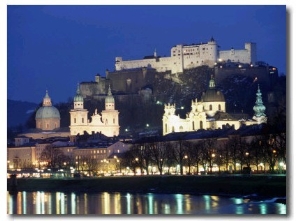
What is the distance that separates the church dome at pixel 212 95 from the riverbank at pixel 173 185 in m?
23.9

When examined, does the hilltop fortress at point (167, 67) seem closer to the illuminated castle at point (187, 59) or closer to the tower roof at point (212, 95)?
the illuminated castle at point (187, 59)

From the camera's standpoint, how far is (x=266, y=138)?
91.7 ft

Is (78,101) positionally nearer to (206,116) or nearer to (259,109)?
(206,116)

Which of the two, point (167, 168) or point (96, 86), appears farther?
point (96, 86)

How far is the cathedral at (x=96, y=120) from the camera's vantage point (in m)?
55.7

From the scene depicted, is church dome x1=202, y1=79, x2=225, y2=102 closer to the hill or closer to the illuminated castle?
the illuminated castle

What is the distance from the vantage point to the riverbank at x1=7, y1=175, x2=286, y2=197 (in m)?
22.6

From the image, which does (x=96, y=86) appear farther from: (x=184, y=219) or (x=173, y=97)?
(x=184, y=219)

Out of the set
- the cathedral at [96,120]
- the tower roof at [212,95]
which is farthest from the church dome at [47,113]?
the tower roof at [212,95]

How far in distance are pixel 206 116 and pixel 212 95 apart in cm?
127

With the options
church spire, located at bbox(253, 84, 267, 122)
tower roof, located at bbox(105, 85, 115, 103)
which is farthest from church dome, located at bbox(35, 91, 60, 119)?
church spire, located at bbox(253, 84, 267, 122)

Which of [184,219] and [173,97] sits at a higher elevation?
[173,97]
